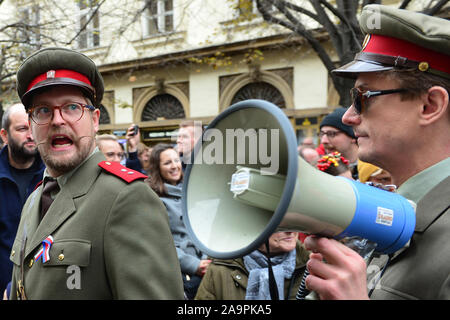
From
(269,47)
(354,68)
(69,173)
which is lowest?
(69,173)

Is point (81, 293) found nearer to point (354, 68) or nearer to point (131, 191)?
point (131, 191)

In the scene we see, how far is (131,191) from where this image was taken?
164 cm

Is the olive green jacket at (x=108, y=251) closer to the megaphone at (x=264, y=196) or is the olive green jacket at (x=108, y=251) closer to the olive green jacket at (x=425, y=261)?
the megaphone at (x=264, y=196)

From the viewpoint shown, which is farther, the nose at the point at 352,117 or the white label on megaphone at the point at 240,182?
the nose at the point at 352,117

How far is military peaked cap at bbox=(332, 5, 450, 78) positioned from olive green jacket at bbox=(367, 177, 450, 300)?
401 millimetres

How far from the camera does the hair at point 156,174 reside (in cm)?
390

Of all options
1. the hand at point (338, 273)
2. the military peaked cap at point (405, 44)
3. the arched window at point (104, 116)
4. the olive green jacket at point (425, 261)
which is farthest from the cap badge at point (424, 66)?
the arched window at point (104, 116)

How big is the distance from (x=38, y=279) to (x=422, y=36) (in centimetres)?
169

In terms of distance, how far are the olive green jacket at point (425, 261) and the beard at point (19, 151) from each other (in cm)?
324

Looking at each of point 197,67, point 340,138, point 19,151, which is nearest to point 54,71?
point 19,151

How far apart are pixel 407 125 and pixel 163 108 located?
1238 cm

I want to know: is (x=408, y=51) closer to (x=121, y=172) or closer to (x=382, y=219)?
(x=382, y=219)
